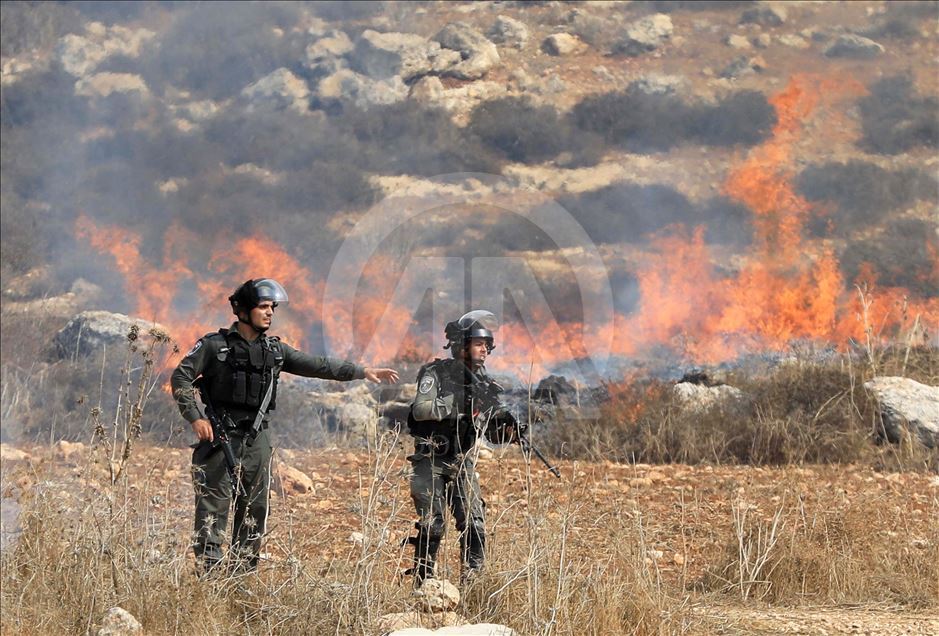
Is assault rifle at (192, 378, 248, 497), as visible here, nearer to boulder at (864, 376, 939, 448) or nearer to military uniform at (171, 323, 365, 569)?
military uniform at (171, 323, 365, 569)

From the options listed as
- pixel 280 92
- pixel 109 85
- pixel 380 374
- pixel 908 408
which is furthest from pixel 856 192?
pixel 380 374

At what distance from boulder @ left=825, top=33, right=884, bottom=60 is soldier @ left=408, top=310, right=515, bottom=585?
21.2 metres

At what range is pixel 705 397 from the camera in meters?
10.9

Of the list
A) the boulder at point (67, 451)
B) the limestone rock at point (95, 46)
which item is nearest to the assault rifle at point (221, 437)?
the boulder at point (67, 451)

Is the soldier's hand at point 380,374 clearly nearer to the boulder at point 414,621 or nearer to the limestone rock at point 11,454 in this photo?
the boulder at point 414,621

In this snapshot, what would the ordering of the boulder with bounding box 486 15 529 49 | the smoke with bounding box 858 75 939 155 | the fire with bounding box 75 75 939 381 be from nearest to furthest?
the fire with bounding box 75 75 939 381
the smoke with bounding box 858 75 939 155
the boulder with bounding box 486 15 529 49

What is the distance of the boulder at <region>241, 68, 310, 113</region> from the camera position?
22.9 metres

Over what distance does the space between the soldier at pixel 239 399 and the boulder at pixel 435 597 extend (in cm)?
102

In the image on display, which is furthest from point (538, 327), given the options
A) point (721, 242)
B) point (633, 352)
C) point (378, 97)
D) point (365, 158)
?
point (378, 97)

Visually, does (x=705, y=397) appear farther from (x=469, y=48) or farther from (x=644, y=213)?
(x=469, y=48)

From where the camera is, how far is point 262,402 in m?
5.38

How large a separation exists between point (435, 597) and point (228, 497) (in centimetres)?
134

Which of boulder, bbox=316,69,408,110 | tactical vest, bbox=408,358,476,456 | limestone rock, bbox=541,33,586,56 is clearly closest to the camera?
tactical vest, bbox=408,358,476,456

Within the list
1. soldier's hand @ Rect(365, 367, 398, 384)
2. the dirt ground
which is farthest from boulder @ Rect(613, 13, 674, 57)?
soldier's hand @ Rect(365, 367, 398, 384)
